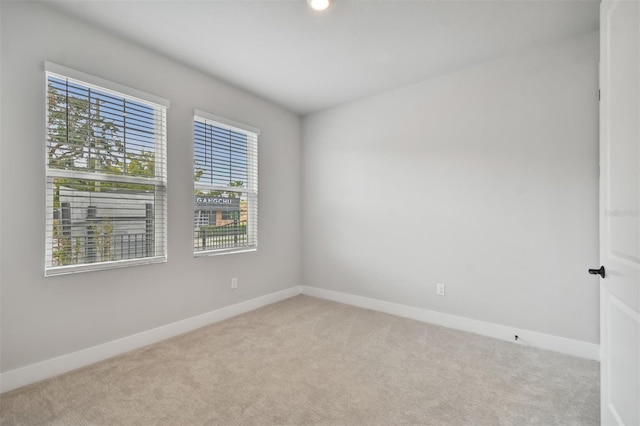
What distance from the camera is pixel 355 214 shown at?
3781 mm

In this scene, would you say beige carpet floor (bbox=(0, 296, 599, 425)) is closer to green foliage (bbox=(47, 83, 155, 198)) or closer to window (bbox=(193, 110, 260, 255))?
window (bbox=(193, 110, 260, 255))

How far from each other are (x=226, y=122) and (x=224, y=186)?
695 millimetres

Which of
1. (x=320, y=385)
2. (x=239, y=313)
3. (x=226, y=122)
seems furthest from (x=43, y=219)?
(x=320, y=385)

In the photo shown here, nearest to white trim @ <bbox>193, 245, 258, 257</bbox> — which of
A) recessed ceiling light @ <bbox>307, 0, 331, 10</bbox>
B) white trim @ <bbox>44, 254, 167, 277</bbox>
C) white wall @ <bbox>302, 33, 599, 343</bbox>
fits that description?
white trim @ <bbox>44, 254, 167, 277</bbox>

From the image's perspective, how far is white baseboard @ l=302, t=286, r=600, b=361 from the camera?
7.93 ft

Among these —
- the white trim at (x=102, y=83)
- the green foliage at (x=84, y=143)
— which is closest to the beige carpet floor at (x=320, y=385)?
the green foliage at (x=84, y=143)

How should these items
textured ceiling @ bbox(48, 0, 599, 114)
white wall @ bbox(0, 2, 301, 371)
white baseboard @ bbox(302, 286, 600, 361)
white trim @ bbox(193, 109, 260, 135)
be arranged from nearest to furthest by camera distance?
white wall @ bbox(0, 2, 301, 371) < textured ceiling @ bbox(48, 0, 599, 114) < white baseboard @ bbox(302, 286, 600, 361) < white trim @ bbox(193, 109, 260, 135)

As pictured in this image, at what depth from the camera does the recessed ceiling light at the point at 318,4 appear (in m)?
2.01

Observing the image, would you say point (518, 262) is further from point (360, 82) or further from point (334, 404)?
point (360, 82)

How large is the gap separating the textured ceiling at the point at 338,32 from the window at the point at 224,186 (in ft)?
1.97

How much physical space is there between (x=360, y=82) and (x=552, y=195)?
6.96ft

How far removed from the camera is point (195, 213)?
302cm

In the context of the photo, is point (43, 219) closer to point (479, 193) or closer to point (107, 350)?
point (107, 350)

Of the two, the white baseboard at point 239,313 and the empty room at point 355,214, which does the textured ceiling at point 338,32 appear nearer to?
the empty room at point 355,214
